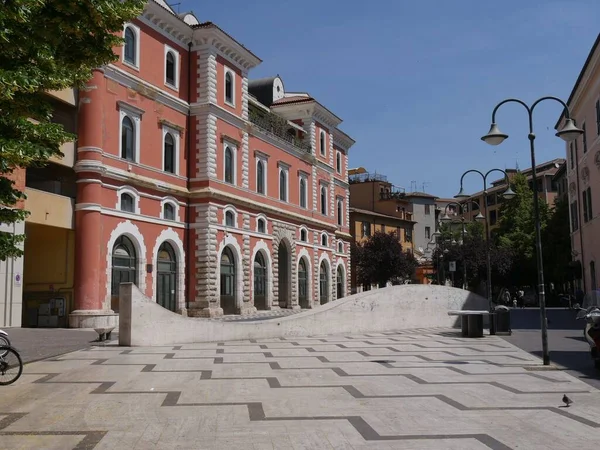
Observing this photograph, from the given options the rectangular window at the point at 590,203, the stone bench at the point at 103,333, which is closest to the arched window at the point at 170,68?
the stone bench at the point at 103,333

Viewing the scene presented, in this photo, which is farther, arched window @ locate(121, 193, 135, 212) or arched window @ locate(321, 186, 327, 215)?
arched window @ locate(321, 186, 327, 215)

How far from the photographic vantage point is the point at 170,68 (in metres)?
33.9

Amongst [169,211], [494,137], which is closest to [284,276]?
[169,211]

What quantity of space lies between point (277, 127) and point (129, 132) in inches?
626

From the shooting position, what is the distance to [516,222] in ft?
219

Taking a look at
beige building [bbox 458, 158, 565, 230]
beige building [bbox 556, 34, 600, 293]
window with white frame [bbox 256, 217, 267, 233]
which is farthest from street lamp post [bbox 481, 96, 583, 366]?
beige building [bbox 458, 158, 565, 230]

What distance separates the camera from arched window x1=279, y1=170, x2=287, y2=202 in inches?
1721

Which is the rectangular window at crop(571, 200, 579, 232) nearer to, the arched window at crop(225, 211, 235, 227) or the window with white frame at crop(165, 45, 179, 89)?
the arched window at crop(225, 211, 235, 227)

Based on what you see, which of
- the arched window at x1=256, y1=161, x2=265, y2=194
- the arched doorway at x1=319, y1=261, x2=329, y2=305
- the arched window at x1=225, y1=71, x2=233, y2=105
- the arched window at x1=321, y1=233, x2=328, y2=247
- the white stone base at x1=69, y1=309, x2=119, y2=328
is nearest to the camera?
the white stone base at x1=69, y1=309, x2=119, y2=328

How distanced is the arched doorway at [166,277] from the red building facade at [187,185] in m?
0.09

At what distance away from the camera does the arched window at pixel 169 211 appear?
107 ft

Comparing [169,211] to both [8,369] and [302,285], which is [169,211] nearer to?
[302,285]

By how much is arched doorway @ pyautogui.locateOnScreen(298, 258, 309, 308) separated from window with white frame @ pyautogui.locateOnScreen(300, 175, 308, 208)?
13.7 ft

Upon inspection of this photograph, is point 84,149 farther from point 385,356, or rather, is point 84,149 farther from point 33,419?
point 33,419
